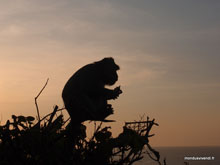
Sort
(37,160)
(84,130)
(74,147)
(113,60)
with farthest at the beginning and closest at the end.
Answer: (113,60), (84,130), (74,147), (37,160)

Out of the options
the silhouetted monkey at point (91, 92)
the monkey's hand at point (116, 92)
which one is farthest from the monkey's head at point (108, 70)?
the monkey's hand at point (116, 92)

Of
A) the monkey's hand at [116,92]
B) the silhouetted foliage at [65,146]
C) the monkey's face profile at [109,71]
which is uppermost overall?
the monkey's face profile at [109,71]

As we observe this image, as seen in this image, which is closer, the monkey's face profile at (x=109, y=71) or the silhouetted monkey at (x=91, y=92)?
the silhouetted monkey at (x=91, y=92)

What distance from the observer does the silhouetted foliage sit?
5.75 metres

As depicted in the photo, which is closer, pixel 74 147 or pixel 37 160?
pixel 37 160

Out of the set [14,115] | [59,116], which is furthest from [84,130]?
[14,115]

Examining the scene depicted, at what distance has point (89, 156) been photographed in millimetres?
5996

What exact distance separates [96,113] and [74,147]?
659 mm

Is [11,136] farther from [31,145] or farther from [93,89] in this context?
[93,89]

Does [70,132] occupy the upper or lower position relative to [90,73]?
lower

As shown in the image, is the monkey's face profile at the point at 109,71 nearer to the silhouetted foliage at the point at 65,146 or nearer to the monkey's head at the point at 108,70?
the monkey's head at the point at 108,70

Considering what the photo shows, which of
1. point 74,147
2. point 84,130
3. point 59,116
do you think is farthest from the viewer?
point 84,130

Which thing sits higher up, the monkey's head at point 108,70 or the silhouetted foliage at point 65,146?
the monkey's head at point 108,70

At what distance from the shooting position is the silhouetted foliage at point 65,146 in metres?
5.75
